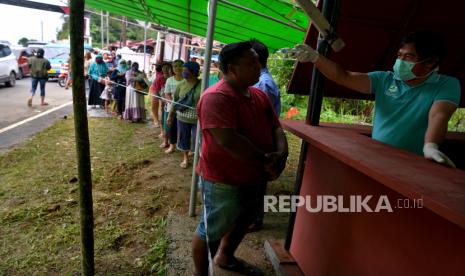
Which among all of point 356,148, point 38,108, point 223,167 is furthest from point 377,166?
point 38,108

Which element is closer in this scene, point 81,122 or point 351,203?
point 81,122

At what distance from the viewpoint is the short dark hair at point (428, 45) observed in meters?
1.79

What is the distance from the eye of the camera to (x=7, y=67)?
13.4 m

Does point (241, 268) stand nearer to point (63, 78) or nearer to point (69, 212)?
point (69, 212)

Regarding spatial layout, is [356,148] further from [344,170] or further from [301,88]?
[301,88]

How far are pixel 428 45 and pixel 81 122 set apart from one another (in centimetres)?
189

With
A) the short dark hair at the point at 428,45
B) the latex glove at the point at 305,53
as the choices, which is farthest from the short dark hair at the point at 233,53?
the short dark hair at the point at 428,45

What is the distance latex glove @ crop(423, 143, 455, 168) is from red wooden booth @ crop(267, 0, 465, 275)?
59 mm

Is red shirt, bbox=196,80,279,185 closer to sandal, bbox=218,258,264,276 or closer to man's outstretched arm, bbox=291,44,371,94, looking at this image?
man's outstretched arm, bbox=291,44,371,94

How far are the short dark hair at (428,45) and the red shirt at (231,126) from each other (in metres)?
0.95

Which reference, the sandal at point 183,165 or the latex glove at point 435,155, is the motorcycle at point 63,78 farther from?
the latex glove at point 435,155

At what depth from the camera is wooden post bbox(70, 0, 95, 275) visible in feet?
5.57

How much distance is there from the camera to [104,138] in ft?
23.1

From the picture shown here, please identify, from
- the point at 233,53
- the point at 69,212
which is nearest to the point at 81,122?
the point at 233,53
